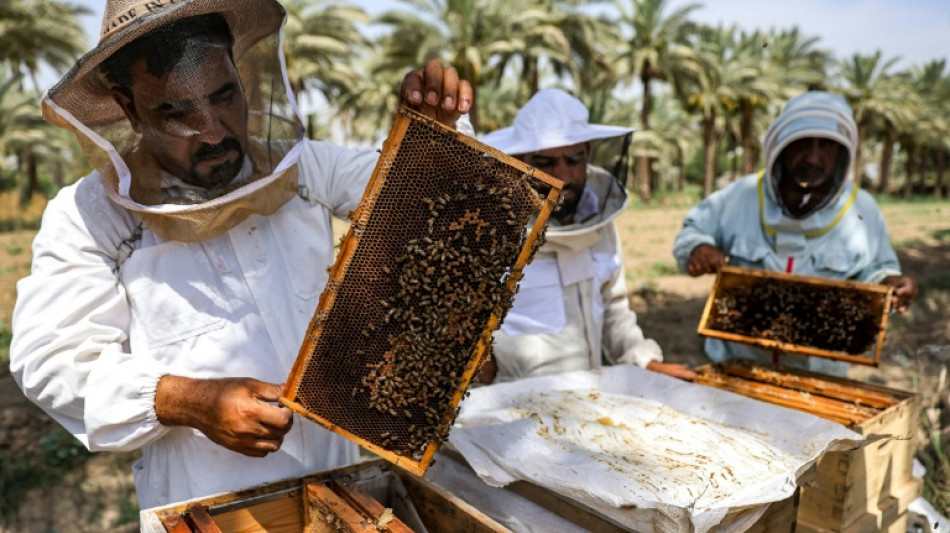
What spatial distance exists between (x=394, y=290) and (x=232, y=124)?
848 millimetres

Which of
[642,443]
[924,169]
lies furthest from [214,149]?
[924,169]

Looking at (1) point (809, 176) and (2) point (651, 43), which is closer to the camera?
(1) point (809, 176)

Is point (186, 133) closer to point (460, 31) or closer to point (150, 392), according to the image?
point (150, 392)

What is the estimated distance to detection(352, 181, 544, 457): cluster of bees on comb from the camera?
6.48 feet

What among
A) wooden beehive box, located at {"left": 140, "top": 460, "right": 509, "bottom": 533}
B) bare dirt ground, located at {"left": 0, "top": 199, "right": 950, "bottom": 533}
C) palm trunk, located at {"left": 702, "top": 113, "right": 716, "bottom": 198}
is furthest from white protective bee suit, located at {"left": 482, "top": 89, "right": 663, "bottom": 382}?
palm trunk, located at {"left": 702, "top": 113, "right": 716, "bottom": 198}

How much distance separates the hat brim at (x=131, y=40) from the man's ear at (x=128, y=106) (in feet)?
0.06

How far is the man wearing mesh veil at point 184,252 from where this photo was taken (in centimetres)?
196

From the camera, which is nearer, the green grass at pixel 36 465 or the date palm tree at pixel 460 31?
the green grass at pixel 36 465

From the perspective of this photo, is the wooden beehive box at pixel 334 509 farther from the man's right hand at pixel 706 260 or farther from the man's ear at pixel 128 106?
the man's right hand at pixel 706 260

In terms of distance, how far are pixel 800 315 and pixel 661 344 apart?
19.8ft

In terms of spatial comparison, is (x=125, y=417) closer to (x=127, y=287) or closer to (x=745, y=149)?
(x=127, y=287)

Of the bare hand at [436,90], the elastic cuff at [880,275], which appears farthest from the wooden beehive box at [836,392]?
the bare hand at [436,90]

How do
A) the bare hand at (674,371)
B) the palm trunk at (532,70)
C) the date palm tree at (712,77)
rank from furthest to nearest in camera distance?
the date palm tree at (712,77) → the palm trunk at (532,70) → the bare hand at (674,371)

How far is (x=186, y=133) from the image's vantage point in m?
2.12
